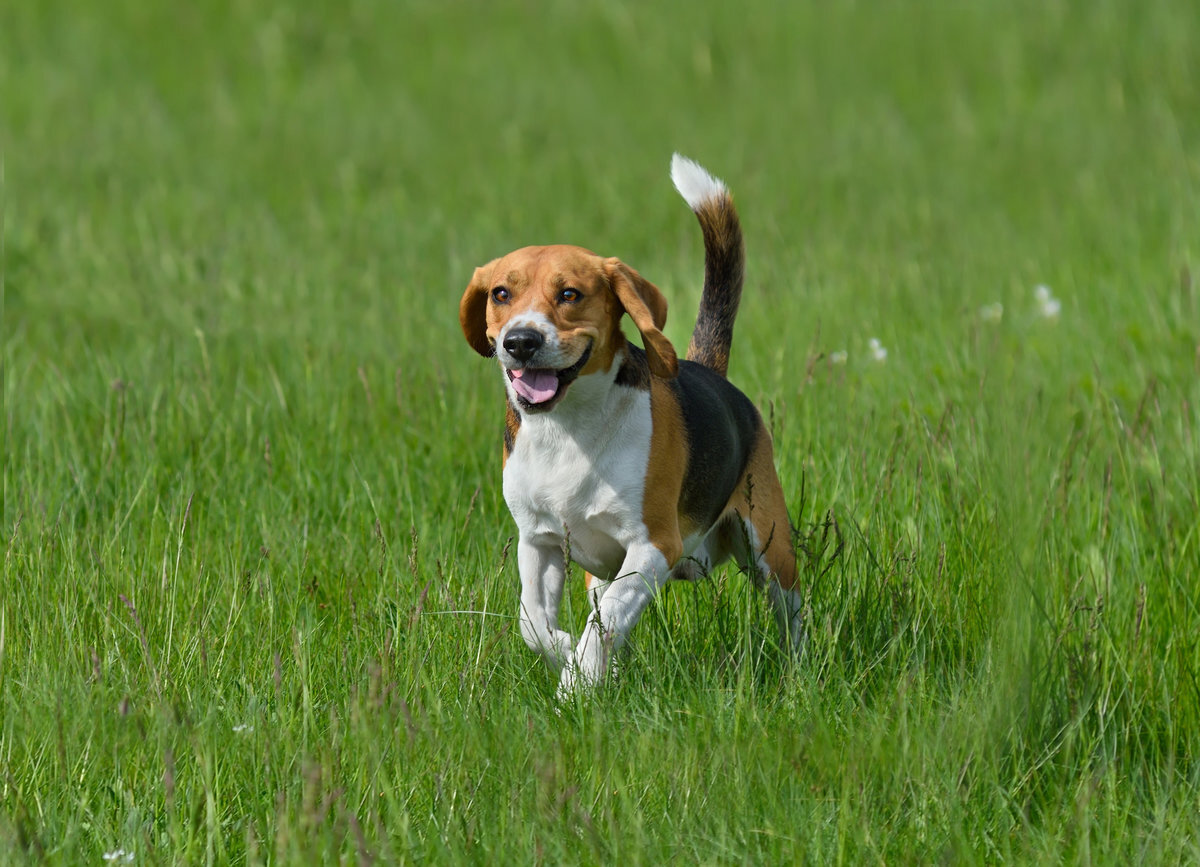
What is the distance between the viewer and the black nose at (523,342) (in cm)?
323

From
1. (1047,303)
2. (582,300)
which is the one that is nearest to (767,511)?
(582,300)

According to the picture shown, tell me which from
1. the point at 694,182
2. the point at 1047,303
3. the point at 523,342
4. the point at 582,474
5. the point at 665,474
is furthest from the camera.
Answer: the point at 1047,303

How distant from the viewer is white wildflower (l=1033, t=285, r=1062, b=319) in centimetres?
677

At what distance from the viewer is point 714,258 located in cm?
438

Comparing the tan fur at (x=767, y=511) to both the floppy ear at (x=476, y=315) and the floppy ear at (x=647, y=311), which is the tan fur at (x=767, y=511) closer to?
the floppy ear at (x=647, y=311)

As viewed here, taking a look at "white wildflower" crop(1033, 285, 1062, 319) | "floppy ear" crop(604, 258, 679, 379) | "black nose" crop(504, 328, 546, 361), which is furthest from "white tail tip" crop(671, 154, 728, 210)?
"white wildflower" crop(1033, 285, 1062, 319)

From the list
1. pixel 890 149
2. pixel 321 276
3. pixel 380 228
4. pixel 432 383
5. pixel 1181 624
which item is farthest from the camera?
pixel 890 149

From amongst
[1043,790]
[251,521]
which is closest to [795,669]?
[1043,790]

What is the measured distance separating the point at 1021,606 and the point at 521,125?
9721mm

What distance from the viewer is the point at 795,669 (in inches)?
125

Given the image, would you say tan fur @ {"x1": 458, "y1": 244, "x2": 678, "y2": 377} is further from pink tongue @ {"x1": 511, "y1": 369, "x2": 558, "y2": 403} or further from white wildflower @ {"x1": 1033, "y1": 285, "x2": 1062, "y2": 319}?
white wildflower @ {"x1": 1033, "y1": 285, "x2": 1062, "y2": 319}

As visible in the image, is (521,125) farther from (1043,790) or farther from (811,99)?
(1043,790)

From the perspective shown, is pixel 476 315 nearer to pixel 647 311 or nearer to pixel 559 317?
pixel 559 317

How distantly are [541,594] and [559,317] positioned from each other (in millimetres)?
810
